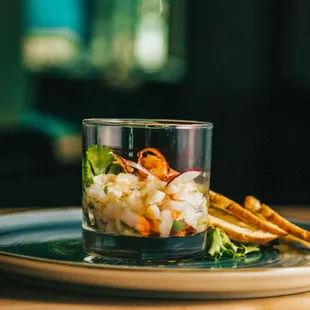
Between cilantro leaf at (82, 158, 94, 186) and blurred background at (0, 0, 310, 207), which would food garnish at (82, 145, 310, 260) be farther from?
blurred background at (0, 0, 310, 207)

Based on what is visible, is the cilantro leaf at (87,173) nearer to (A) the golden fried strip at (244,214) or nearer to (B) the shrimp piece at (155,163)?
(B) the shrimp piece at (155,163)

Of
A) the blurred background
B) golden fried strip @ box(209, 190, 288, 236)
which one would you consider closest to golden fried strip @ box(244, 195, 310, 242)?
golden fried strip @ box(209, 190, 288, 236)

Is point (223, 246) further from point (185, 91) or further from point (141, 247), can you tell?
point (185, 91)

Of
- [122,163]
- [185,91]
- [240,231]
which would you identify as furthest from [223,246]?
Answer: [185,91]

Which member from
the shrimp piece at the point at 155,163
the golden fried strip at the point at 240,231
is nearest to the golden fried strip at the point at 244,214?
the golden fried strip at the point at 240,231

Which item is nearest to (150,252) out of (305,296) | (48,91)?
(305,296)

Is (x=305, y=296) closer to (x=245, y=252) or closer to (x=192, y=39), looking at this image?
(x=245, y=252)

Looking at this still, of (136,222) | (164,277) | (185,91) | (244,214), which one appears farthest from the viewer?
(185,91)
